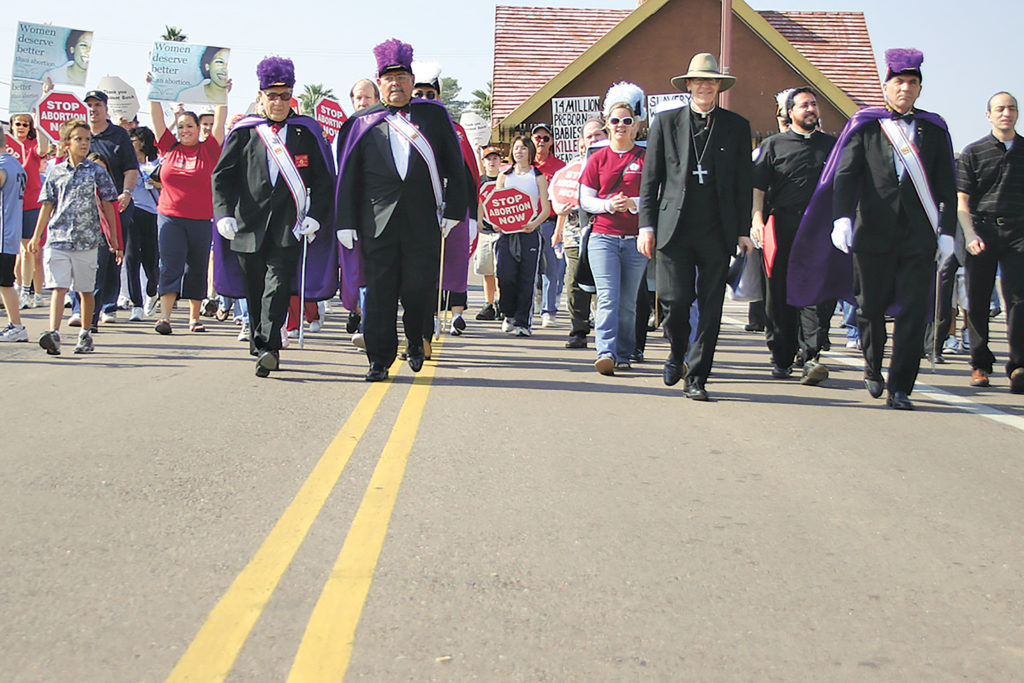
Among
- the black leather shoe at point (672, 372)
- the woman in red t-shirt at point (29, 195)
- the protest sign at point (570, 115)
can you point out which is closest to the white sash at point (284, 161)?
the black leather shoe at point (672, 372)

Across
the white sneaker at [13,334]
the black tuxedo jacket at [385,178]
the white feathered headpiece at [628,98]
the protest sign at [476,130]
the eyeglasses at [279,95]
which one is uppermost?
the protest sign at [476,130]

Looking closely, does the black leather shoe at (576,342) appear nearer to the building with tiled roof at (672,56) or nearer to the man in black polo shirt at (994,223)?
the man in black polo shirt at (994,223)

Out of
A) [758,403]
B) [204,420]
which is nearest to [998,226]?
[758,403]

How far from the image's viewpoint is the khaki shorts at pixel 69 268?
34.2 ft

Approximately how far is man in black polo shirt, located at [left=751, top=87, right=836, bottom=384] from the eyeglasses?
3561 mm

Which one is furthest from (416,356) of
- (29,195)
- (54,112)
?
(54,112)

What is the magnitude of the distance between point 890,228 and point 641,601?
4861 mm

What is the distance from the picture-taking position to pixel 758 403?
8258 millimetres

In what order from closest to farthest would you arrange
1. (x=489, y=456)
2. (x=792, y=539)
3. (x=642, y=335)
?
(x=792, y=539) < (x=489, y=456) < (x=642, y=335)

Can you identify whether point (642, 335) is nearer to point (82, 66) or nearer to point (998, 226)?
point (998, 226)

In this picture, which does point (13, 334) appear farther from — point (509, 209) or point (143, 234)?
point (509, 209)

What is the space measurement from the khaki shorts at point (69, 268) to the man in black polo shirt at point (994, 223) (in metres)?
7.05

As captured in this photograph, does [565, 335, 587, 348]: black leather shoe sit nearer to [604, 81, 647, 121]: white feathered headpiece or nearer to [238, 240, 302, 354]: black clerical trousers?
[604, 81, 647, 121]: white feathered headpiece

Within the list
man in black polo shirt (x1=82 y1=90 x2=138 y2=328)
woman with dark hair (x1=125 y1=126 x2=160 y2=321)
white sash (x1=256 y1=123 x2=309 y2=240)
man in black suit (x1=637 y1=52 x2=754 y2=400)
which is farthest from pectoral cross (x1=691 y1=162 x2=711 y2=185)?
woman with dark hair (x1=125 y1=126 x2=160 y2=321)
